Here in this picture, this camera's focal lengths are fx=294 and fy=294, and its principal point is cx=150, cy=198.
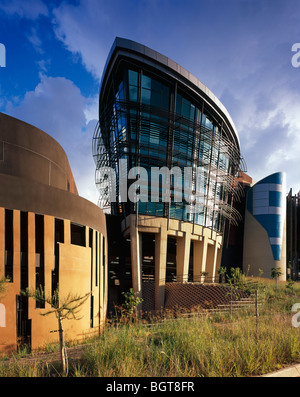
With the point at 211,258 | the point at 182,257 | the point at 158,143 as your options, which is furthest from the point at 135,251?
the point at 211,258

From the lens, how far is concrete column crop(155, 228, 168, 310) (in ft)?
105

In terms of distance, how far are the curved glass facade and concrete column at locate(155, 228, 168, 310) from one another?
2.70 meters

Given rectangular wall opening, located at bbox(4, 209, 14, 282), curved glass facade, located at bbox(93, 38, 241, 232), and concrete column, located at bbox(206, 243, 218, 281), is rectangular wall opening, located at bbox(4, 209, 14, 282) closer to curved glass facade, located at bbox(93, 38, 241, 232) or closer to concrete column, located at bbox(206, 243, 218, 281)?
curved glass facade, located at bbox(93, 38, 241, 232)

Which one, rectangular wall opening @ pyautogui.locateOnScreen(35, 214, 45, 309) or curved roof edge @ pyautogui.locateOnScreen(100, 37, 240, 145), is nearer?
rectangular wall opening @ pyautogui.locateOnScreen(35, 214, 45, 309)

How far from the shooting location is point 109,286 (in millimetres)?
36594

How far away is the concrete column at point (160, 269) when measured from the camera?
105ft

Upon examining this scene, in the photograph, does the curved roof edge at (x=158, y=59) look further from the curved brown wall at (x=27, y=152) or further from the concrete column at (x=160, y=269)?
the concrete column at (x=160, y=269)


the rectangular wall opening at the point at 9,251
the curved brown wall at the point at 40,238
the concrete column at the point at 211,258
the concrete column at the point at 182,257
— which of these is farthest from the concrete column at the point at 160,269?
the rectangular wall opening at the point at 9,251

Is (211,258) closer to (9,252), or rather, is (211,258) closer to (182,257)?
(182,257)

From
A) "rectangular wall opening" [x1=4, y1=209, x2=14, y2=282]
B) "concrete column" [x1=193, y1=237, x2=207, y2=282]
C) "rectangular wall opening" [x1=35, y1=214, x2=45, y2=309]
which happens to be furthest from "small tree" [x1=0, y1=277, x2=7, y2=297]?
"concrete column" [x1=193, y1=237, x2=207, y2=282]

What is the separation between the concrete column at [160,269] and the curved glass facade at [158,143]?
8.85ft
